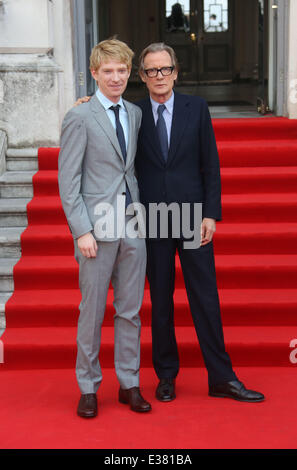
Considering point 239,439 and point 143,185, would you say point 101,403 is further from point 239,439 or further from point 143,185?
point 143,185

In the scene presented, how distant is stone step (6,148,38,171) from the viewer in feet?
18.7

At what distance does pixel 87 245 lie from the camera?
314 cm

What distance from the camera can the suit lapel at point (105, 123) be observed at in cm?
315

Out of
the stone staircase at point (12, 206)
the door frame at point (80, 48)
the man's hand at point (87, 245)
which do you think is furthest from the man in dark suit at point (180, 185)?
the door frame at point (80, 48)

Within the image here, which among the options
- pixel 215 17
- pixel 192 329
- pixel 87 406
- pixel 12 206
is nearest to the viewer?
pixel 87 406

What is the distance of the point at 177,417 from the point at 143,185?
1211mm

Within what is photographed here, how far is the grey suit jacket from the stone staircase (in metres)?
1.52

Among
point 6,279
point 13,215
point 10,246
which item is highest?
point 13,215

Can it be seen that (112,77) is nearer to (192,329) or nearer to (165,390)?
(165,390)

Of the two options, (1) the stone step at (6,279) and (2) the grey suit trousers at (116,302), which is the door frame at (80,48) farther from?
(2) the grey suit trousers at (116,302)

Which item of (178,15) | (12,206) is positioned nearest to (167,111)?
(12,206)

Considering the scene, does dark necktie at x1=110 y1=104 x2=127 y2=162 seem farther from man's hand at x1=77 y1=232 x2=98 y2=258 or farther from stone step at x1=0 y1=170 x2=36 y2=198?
stone step at x1=0 y1=170 x2=36 y2=198

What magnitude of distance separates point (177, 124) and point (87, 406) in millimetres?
1528

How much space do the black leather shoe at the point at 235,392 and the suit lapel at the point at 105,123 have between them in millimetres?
1375
